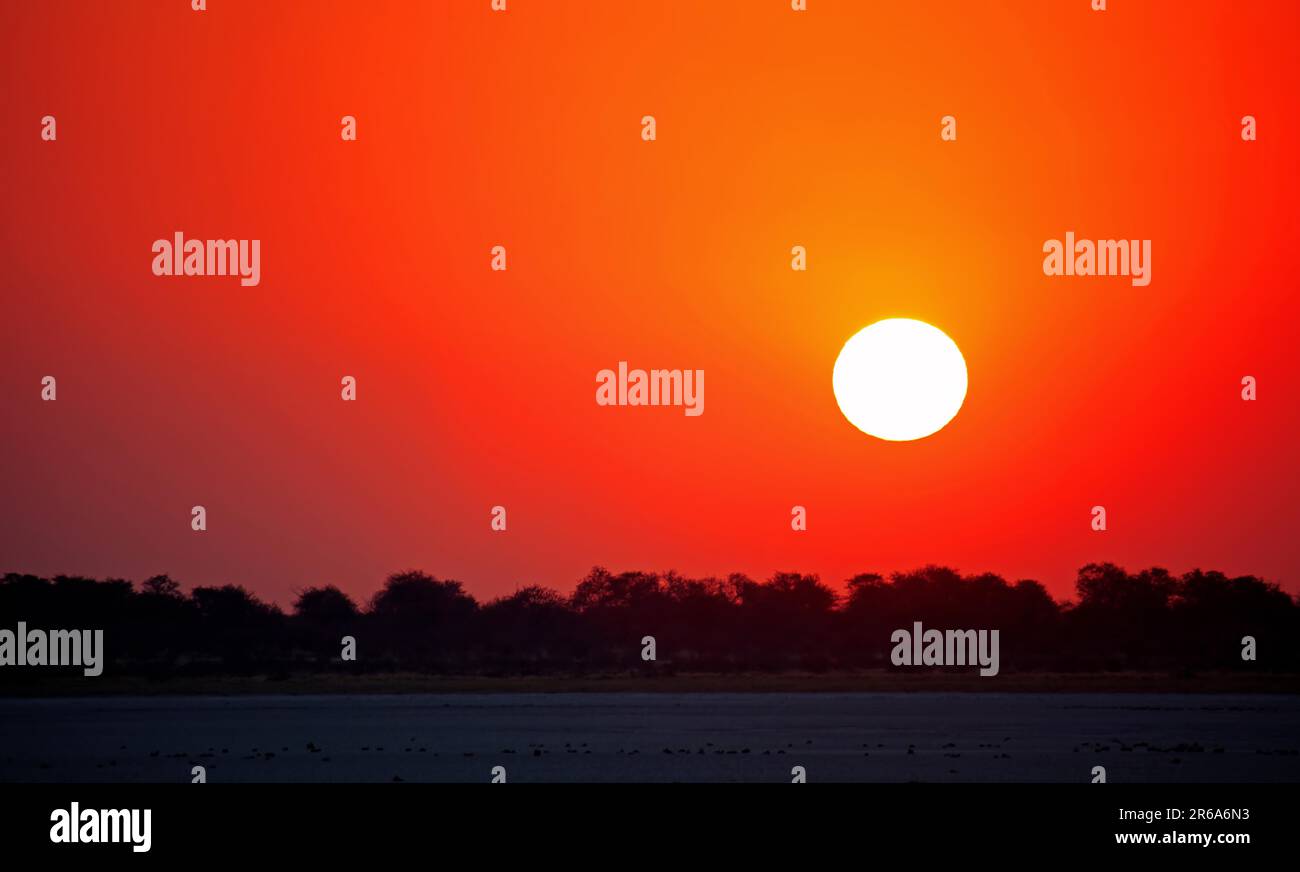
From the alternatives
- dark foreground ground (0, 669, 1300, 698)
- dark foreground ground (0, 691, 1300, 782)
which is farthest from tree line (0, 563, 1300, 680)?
dark foreground ground (0, 691, 1300, 782)

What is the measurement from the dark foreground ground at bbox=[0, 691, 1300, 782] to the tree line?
107ft

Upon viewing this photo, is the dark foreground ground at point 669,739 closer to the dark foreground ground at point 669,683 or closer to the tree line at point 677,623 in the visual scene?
the dark foreground ground at point 669,683

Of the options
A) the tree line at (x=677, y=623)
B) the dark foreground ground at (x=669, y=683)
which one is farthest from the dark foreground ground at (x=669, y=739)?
the tree line at (x=677, y=623)

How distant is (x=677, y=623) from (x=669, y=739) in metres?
66.6

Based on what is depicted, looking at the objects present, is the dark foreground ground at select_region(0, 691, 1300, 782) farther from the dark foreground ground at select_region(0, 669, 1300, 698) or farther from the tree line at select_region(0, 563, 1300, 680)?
the tree line at select_region(0, 563, 1300, 680)

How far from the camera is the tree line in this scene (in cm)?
9362

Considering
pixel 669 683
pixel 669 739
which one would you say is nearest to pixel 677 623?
pixel 669 683

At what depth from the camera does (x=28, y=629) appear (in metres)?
107

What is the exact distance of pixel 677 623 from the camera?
350 ft
